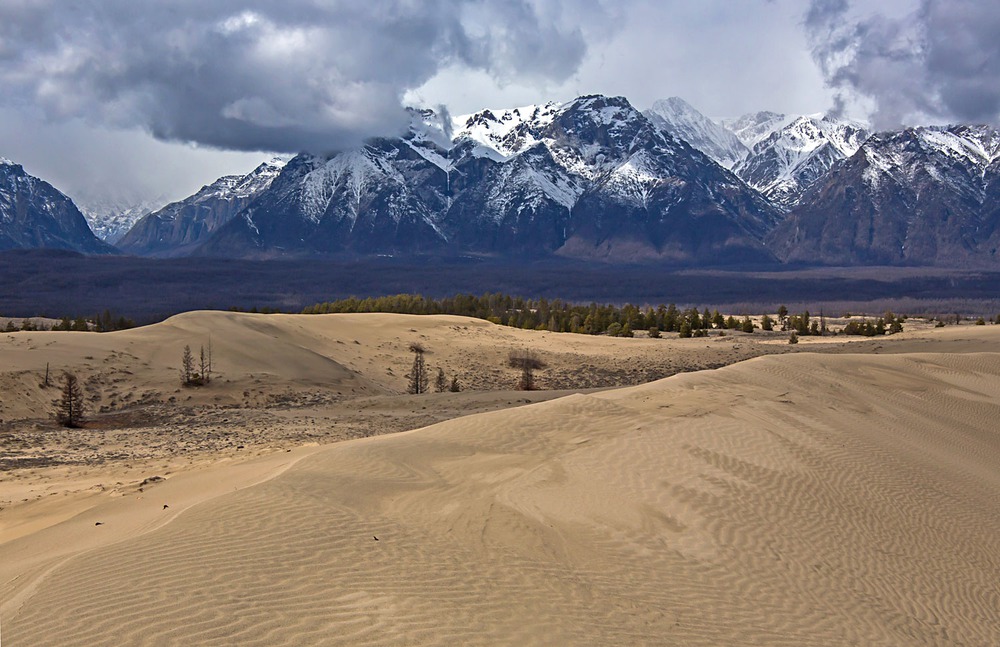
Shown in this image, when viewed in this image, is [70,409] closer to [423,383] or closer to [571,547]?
[423,383]

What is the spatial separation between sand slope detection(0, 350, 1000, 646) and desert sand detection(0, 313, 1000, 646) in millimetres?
38

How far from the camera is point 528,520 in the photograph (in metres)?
9.63

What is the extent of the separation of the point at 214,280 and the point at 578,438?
190m

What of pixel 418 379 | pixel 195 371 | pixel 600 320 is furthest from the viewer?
pixel 600 320

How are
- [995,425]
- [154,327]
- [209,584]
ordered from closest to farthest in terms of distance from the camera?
[209,584], [995,425], [154,327]

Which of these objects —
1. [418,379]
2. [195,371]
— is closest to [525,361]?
[418,379]

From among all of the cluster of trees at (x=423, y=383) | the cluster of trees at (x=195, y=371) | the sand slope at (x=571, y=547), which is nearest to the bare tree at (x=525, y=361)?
the cluster of trees at (x=423, y=383)

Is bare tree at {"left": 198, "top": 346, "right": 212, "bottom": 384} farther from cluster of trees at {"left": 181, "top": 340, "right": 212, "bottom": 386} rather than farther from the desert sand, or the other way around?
the desert sand

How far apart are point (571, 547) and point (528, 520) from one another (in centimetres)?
83

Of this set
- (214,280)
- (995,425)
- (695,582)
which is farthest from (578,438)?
(214,280)

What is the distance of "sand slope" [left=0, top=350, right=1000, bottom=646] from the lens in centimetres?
650

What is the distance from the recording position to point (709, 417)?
53.4 feet

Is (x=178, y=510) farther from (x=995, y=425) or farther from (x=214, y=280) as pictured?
(x=214, y=280)

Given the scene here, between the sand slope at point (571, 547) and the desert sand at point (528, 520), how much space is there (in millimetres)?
38
